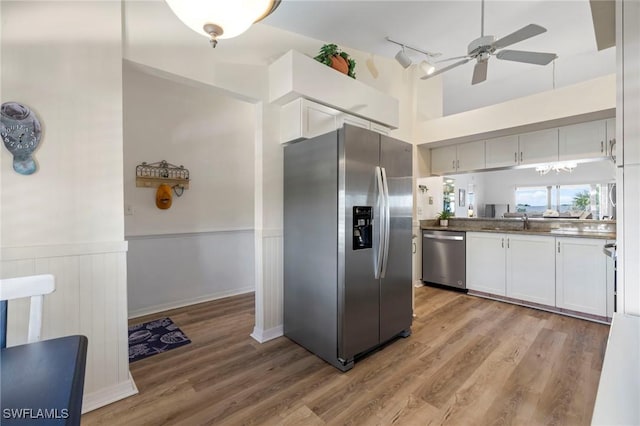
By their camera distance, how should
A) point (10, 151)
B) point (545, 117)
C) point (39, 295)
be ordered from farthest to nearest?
point (545, 117)
point (10, 151)
point (39, 295)

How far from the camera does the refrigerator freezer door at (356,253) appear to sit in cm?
209

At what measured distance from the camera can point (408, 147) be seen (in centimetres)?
267

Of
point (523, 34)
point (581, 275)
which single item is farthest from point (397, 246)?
point (581, 275)

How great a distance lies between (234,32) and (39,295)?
1224mm

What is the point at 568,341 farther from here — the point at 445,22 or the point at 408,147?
the point at 445,22

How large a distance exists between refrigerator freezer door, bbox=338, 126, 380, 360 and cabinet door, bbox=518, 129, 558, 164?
2.59 m

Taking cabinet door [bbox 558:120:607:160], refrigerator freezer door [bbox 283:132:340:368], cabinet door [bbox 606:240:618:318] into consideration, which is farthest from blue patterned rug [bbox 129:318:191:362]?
cabinet door [bbox 558:120:607:160]

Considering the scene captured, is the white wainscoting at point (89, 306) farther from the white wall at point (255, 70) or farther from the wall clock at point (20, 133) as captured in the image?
the white wall at point (255, 70)

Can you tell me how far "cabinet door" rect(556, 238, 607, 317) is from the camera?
2.96 meters

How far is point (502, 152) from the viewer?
12.6 feet

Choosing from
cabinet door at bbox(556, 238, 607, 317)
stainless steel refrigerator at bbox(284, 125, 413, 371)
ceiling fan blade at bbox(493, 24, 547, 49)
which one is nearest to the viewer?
ceiling fan blade at bbox(493, 24, 547, 49)

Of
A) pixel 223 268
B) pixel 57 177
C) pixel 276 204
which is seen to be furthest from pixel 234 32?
pixel 223 268

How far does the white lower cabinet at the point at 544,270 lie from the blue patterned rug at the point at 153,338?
3.70 metres

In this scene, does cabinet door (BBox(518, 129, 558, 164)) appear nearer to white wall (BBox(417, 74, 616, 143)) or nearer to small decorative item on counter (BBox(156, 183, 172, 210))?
white wall (BBox(417, 74, 616, 143))
